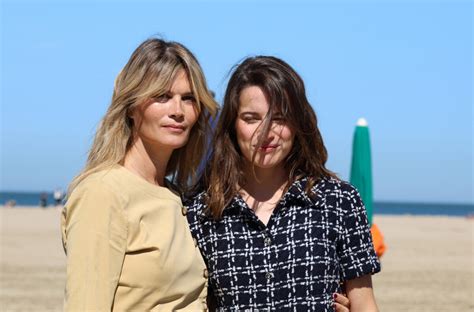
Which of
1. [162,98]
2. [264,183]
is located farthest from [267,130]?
[162,98]

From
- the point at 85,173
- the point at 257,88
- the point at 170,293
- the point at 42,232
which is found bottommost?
the point at 42,232

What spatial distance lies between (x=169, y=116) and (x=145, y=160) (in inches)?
9.9

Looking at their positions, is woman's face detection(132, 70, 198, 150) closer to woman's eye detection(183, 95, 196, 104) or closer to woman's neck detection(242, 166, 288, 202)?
woman's eye detection(183, 95, 196, 104)

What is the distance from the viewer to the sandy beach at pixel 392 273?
492 inches

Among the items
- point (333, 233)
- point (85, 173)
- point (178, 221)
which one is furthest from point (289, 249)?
point (85, 173)

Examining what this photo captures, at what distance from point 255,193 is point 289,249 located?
0.35 metres

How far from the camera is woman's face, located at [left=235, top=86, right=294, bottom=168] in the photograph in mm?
3693

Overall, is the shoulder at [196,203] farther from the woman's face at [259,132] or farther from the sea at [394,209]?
the sea at [394,209]

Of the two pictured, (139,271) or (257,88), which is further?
(257,88)

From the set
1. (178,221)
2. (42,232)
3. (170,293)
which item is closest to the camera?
(170,293)

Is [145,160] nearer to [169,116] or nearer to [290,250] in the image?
[169,116]

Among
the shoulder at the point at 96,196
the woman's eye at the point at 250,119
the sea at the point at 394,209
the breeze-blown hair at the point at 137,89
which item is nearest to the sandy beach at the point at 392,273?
the breeze-blown hair at the point at 137,89

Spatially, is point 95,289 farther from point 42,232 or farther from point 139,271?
point 42,232

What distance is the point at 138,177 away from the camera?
3.60 meters
